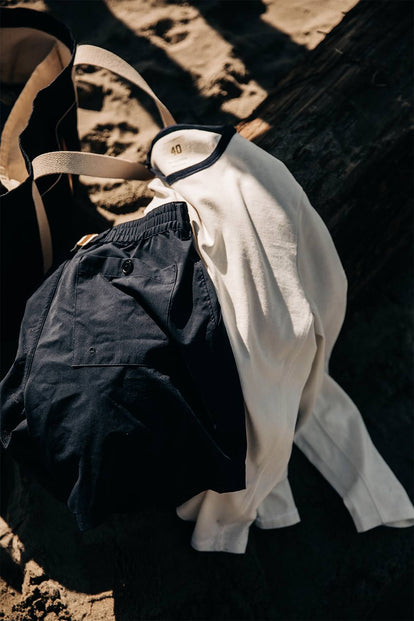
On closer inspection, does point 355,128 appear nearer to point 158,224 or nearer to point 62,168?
point 158,224

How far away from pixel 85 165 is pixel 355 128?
0.86 metres

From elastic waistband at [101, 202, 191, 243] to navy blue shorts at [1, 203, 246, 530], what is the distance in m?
0.05

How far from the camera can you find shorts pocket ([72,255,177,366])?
1.14 metres

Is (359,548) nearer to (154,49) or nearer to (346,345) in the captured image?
(346,345)

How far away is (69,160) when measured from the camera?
1428mm

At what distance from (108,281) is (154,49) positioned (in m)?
1.41

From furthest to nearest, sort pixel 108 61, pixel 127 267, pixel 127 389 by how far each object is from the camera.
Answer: pixel 108 61
pixel 127 267
pixel 127 389

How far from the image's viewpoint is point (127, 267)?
1.24 m

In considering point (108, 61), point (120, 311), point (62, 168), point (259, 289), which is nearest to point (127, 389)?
point (120, 311)

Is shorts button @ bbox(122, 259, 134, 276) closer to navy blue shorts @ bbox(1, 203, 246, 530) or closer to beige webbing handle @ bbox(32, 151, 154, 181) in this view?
navy blue shorts @ bbox(1, 203, 246, 530)

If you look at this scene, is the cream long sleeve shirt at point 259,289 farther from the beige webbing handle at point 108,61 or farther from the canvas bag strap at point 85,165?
the beige webbing handle at point 108,61

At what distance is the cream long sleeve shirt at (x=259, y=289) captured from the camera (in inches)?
50.9

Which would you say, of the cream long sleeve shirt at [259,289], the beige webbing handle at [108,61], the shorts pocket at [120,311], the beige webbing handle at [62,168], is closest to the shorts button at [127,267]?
the shorts pocket at [120,311]

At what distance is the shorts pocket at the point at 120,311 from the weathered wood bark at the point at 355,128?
666 millimetres
